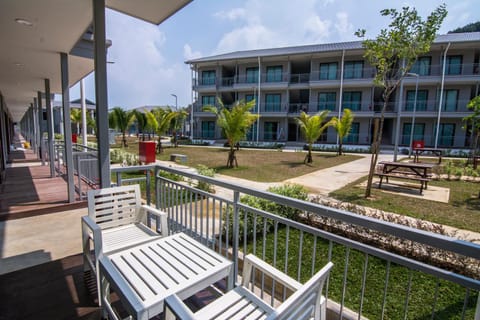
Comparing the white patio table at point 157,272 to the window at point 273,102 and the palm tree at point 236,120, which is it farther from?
the window at point 273,102

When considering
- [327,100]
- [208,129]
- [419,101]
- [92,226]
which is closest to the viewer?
[92,226]

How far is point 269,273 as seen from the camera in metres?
1.69

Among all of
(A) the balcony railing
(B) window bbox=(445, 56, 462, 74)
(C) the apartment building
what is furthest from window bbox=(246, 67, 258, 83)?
(A) the balcony railing

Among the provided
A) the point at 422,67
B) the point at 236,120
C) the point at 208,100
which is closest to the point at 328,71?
the point at 422,67

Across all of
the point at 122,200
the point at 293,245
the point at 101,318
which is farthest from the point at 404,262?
the point at 293,245

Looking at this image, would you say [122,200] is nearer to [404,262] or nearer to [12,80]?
[404,262]

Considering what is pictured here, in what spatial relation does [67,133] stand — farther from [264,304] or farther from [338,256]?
[338,256]

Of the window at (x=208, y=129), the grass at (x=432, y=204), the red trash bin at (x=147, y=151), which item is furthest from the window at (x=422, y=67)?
the red trash bin at (x=147, y=151)

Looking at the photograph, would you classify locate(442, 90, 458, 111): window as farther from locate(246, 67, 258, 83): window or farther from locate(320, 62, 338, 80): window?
locate(246, 67, 258, 83): window

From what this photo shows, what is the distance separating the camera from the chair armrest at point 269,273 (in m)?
1.60

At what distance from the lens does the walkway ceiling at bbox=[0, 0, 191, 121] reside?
3256mm

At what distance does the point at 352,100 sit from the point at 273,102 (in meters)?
8.21

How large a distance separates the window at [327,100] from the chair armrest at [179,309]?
1077 inches

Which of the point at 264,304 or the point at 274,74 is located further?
the point at 274,74
